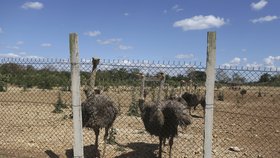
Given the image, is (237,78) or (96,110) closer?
(237,78)

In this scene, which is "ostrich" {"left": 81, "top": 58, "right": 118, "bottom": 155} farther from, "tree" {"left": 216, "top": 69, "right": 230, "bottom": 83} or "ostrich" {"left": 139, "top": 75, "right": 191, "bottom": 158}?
"tree" {"left": 216, "top": 69, "right": 230, "bottom": 83}

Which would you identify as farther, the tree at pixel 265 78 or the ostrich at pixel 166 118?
the ostrich at pixel 166 118

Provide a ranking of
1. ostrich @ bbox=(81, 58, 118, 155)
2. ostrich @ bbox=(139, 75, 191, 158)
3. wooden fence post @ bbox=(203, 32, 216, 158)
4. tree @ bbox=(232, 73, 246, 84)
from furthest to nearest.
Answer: ostrich @ bbox=(81, 58, 118, 155) < ostrich @ bbox=(139, 75, 191, 158) < tree @ bbox=(232, 73, 246, 84) < wooden fence post @ bbox=(203, 32, 216, 158)

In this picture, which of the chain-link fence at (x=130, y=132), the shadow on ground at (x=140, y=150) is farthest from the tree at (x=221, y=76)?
the shadow on ground at (x=140, y=150)

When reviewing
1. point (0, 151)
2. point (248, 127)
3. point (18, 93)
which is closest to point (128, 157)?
point (0, 151)

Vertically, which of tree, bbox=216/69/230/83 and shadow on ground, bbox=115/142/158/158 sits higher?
tree, bbox=216/69/230/83

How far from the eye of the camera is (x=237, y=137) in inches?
432

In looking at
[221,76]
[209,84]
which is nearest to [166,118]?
[221,76]

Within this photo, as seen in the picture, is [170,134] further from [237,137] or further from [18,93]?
[18,93]

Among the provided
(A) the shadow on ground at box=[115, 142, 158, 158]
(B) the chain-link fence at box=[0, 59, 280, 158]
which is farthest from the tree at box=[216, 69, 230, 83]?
(A) the shadow on ground at box=[115, 142, 158, 158]

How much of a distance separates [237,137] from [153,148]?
2.73 m

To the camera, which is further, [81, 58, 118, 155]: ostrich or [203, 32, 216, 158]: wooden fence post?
[81, 58, 118, 155]: ostrich

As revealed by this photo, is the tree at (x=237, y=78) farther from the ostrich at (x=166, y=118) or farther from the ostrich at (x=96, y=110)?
the ostrich at (x=96, y=110)

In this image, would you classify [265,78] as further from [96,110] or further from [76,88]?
[96,110]
